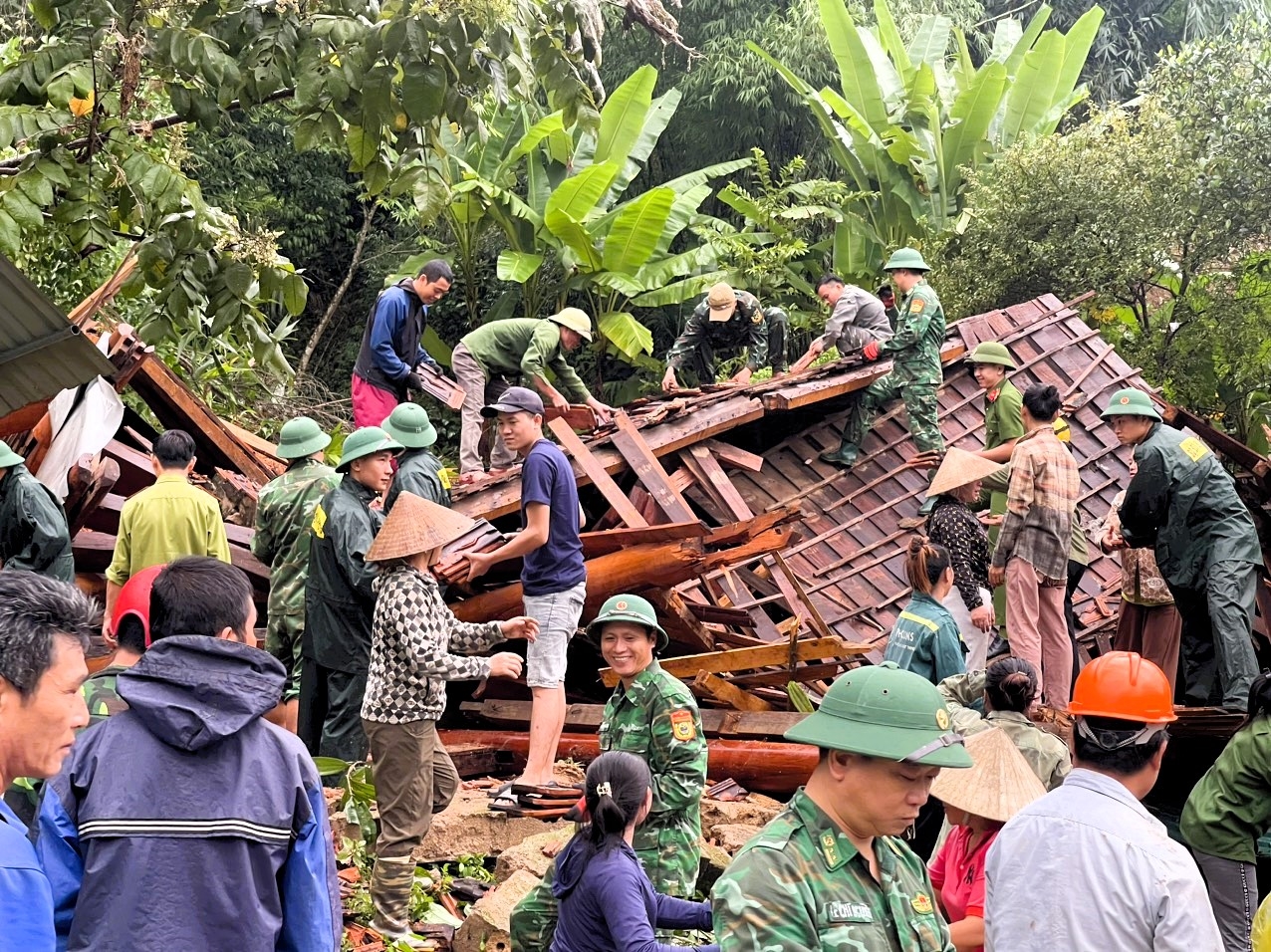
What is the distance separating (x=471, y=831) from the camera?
757 centimetres

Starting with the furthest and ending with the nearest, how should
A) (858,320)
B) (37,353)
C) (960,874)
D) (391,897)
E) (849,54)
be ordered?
(849,54)
(858,320)
(391,897)
(960,874)
(37,353)

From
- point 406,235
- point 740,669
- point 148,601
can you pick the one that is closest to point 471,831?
point 740,669

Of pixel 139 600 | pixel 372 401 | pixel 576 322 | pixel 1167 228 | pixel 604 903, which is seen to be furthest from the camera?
pixel 1167 228

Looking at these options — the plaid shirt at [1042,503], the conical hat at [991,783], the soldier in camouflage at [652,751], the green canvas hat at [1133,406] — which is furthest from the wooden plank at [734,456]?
the conical hat at [991,783]

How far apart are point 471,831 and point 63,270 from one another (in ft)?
21.1

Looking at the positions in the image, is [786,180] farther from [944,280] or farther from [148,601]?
[148,601]

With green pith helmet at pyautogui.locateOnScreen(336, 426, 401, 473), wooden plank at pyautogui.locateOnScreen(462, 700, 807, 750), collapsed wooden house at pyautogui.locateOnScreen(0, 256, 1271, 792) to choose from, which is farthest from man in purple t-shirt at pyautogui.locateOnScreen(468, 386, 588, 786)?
wooden plank at pyautogui.locateOnScreen(462, 700, 807, 750)

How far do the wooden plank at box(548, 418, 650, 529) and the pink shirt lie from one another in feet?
17.4

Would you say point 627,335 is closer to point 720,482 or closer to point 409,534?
point 720,482

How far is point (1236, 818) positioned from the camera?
6539 millimetres

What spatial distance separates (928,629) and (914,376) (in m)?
6.11

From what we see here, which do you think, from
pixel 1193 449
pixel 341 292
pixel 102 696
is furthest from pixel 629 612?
pixel 341 292

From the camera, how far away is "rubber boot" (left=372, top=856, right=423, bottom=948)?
6.25 meters

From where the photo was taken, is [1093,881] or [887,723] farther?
[1093,881]
